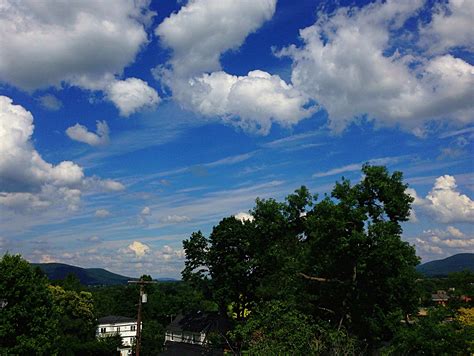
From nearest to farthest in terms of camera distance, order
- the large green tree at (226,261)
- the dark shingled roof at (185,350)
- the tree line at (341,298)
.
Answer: the tree line at (341,298) < the dark shingled roof at (185,350) < the large green tree at (226,261)

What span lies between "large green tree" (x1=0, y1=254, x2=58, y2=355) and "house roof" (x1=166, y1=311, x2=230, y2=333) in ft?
105

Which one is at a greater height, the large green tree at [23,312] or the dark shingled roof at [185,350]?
the large green tree at [23,312]

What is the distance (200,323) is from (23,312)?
4270 cm

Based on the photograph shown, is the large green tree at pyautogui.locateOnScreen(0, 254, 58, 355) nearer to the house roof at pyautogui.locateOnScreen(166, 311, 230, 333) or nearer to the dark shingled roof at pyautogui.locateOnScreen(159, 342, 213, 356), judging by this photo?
the dark shingled roof at pyautogui.locateOnScreen(159, 342, 213, 356)

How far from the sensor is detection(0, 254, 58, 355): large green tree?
28.1m

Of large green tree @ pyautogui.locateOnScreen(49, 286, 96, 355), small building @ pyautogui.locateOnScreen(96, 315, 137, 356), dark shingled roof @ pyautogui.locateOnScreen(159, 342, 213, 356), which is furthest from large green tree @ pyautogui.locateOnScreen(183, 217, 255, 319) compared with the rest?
small building @ pyautogui.locateOnScreen(96, 315, 137, 356)

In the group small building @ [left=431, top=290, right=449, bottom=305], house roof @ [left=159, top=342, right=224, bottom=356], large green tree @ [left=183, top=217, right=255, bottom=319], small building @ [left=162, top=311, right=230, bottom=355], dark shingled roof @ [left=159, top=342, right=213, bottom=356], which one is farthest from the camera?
small building @ [left=162, top=311, right=230, bottom=355]

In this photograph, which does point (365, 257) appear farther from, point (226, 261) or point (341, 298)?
point (226, 261)

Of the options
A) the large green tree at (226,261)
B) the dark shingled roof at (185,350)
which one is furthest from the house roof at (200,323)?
the dark shingled roof at (185,350)

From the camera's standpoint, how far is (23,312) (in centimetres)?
2875

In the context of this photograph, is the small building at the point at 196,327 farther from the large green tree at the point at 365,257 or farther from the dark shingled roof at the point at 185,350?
the large green tree at the point at 365,257

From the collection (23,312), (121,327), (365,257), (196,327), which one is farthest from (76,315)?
(365,257)

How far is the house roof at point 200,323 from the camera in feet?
203

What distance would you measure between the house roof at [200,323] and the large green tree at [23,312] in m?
32.1
